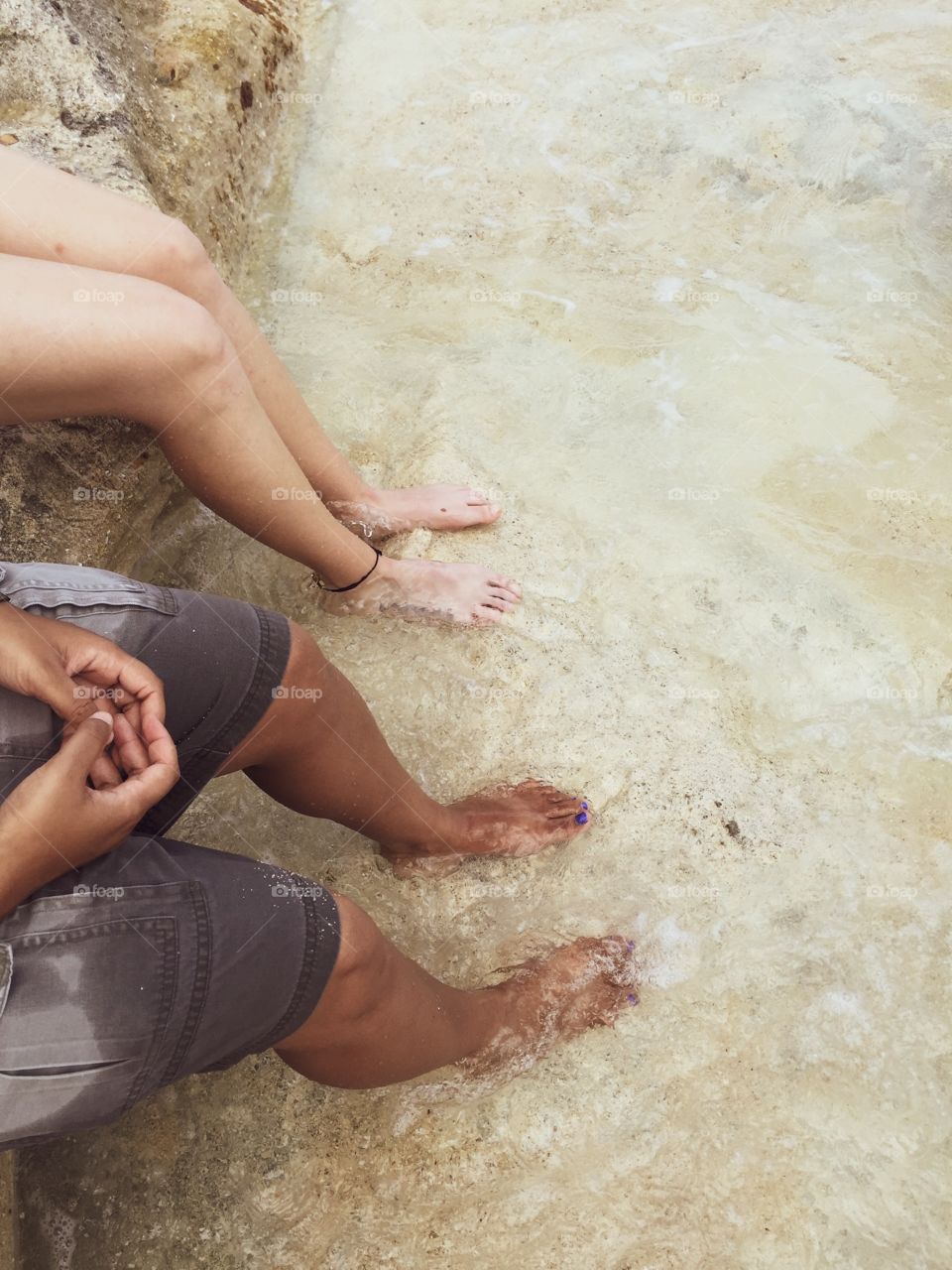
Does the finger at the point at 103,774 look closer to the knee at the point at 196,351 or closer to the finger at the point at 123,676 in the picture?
the finger at the point at 123,676

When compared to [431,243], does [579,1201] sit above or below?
below

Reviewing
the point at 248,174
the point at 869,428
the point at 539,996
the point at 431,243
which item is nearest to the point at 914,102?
the point at 869,428

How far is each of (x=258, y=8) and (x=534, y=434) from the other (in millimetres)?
1807

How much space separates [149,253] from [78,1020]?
4.39ft

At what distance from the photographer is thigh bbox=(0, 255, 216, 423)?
1.62m

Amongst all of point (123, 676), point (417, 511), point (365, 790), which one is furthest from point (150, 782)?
point (417, 511)

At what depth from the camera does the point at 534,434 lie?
101 inches

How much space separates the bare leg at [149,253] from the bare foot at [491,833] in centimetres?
78

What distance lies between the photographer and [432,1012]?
5.33 feet

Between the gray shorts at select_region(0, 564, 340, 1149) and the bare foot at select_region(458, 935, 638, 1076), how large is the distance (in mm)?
491

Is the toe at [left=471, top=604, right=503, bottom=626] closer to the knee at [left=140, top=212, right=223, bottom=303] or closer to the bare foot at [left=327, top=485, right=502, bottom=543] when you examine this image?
the bare foot at [left=327, top=485, right=502, bottom=543]

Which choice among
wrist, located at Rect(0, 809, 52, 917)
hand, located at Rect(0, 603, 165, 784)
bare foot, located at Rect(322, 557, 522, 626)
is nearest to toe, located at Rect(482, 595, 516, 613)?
bare foot, located at Rect(322, 557, 522, 626)

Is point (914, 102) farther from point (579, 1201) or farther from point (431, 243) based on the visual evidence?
point (579, 1201)

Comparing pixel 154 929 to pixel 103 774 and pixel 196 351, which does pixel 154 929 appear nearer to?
pixel 103 774
